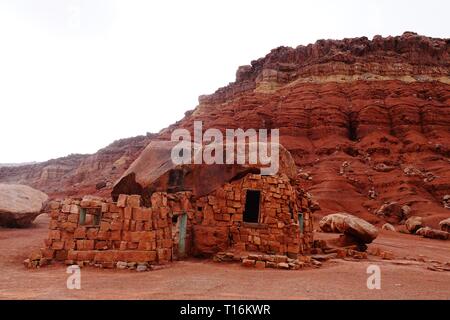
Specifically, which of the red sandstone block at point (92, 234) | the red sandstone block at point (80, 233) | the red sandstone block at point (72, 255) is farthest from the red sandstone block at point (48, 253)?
the red sandstone block at point (92, 234)

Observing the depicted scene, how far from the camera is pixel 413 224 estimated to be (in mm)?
27578

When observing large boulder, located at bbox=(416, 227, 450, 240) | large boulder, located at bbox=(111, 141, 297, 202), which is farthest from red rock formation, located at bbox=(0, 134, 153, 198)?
large boulder, located at bbox=(416, 227, 450, 240)

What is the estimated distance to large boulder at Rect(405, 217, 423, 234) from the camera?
27.3 m

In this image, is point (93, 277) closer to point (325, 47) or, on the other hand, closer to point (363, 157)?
point (363, 157)

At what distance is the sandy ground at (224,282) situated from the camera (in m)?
8.52

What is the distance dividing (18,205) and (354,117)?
41.7m

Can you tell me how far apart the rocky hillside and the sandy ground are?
19.9 meters

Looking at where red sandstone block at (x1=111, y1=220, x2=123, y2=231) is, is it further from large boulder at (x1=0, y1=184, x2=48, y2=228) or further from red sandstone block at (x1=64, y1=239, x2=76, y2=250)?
large boulder at (x1=0, y1=184, x2=48, y2=228)

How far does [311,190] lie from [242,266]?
24348mm

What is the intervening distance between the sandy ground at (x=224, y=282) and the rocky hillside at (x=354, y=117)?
1993 centimetres

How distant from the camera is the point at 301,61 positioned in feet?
208

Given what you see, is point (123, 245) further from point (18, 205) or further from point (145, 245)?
point (18, 205)

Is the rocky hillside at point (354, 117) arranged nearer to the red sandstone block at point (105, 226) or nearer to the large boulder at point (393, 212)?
the large boulder at point (393, 212)
